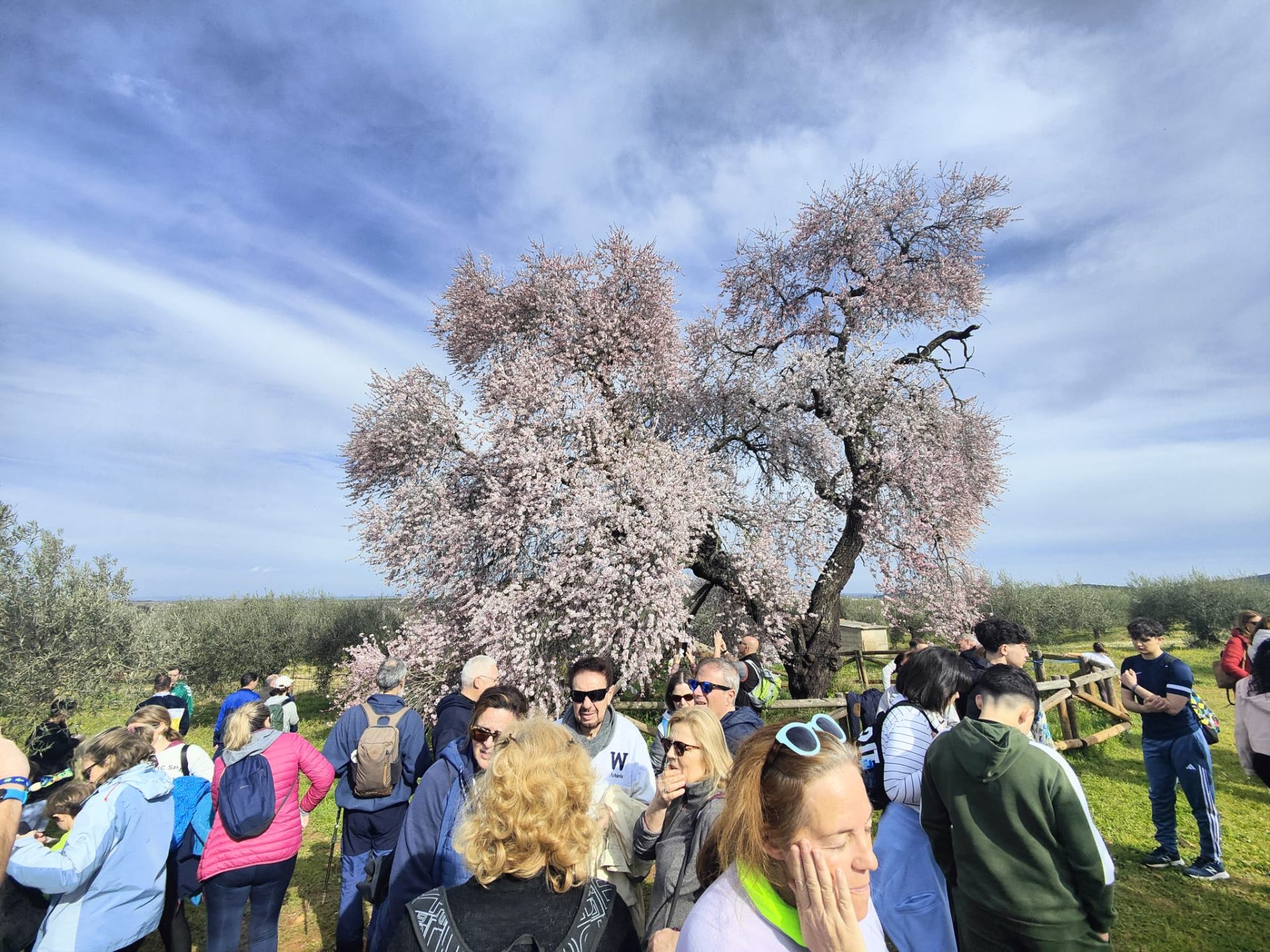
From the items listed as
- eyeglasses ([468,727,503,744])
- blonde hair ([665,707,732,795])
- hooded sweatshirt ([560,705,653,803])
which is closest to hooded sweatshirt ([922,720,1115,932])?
blonde hair ([665,707,732,795])

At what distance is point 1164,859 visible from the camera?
5992mm

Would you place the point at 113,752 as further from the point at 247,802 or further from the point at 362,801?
the point at 362,801

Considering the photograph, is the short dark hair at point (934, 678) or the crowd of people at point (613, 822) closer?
the crowd of people at point (613, 822)

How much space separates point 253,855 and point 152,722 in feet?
5.50

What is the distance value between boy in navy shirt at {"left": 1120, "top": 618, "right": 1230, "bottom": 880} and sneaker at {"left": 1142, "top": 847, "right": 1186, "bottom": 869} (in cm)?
20

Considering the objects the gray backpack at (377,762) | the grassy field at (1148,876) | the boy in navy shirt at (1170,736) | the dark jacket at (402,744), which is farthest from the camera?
the boy in navy shirt at (1170,736)

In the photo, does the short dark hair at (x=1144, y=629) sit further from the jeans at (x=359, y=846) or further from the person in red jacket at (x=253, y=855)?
the person in red jacket at (x=253, y=855)

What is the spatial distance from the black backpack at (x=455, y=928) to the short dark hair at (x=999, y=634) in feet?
13.2

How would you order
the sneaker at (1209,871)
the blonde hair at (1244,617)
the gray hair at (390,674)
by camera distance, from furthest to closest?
1. the blonde hair at (1244,617)
2. the sneaker at (1209,871)
3. the gray hair at (390,674)

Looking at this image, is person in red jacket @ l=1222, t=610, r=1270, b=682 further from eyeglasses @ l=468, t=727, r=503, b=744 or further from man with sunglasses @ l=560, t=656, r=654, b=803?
eyeglasses @ l=468, t=727, r=503, b=744

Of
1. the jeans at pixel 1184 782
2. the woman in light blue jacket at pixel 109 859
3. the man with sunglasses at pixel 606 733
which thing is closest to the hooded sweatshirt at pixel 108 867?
the woman in light blue jacket at pixel 109 859

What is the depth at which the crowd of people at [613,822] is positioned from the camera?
1.62 metres

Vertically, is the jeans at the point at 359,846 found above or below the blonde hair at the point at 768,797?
below

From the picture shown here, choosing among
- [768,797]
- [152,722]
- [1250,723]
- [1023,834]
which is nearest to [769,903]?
[768,797]
